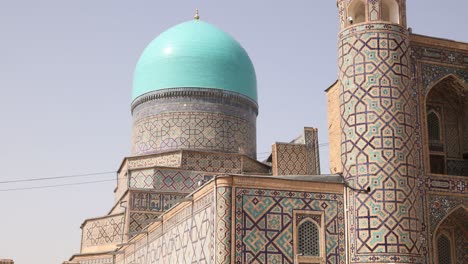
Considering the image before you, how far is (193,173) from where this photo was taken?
18844 millimetres

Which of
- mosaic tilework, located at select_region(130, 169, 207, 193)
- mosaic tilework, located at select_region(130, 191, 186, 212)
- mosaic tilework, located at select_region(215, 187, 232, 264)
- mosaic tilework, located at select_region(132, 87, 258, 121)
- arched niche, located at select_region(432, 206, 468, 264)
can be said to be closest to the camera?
mosaic tilework, located at select_region(215, 187, 232, 264)

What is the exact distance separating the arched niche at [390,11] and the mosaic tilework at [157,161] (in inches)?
315

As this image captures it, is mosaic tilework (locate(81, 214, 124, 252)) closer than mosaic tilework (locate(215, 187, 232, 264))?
No

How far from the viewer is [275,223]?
1142cm

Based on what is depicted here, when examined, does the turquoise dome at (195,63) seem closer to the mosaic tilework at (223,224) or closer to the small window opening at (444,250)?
the small window opening at (444,250)

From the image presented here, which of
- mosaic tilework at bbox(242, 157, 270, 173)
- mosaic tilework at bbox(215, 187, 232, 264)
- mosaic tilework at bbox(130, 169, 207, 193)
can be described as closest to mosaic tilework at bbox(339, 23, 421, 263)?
mosaic tilework at bbox(215, 187, 232, 264)

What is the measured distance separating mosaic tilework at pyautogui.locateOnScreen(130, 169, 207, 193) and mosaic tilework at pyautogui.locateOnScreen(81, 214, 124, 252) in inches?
45.6

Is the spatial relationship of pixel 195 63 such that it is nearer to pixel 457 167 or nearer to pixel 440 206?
pixel 457 167

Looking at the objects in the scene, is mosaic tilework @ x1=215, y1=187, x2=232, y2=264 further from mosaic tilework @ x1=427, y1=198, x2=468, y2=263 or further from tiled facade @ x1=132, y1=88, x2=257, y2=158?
tiled facade @ x1=132, y1=88, x2=257, y2=158

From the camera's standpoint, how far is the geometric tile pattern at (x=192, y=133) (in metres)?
19.7

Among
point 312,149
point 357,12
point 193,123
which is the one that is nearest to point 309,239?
point 357,12

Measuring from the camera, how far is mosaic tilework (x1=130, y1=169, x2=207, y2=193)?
18.5m

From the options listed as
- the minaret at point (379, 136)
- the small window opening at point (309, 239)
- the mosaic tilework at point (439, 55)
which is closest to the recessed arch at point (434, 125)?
the mosaic tilework at point (439, 55)

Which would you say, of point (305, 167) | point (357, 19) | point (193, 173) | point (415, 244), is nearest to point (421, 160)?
point (415, 244)
